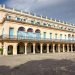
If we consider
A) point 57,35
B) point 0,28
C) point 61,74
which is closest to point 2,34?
point 0,28

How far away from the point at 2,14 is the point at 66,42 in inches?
889

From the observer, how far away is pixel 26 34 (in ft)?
137

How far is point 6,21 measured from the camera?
37219 mm

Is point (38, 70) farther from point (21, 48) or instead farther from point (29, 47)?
point (29, 47)

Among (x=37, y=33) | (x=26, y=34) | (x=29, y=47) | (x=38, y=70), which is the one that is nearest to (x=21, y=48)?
(x=29, y=47)

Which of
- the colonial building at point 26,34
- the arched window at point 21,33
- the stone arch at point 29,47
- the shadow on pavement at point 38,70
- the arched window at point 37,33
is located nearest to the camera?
the shadow on pavement at point 38,70

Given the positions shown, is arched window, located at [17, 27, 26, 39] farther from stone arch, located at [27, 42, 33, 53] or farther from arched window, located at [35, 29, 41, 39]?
arched window, located at [35, 29, 41, 39]

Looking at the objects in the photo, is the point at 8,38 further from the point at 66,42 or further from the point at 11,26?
the point at 66,42

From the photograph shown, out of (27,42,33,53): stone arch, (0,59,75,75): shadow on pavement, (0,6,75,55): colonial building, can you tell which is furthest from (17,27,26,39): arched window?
(0,59,75,75): shadow on pavement

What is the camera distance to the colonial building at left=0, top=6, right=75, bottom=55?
1481 inches

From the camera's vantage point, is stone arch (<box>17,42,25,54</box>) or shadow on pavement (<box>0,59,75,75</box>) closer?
shadow on pavement (<box>0,59,75,75</box>)

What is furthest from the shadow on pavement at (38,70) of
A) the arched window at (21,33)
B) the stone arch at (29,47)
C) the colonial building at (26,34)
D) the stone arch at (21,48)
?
the stone arch at (29,47)

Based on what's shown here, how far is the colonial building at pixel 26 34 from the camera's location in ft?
123

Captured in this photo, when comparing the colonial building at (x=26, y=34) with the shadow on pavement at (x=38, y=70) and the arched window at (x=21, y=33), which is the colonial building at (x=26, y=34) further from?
the shadow on pavement at (x=38, y=70)
